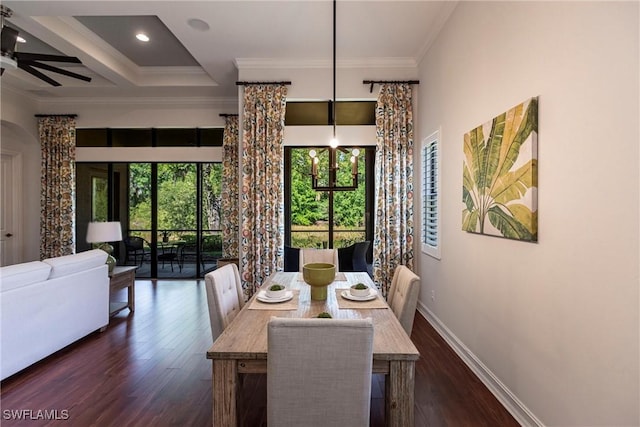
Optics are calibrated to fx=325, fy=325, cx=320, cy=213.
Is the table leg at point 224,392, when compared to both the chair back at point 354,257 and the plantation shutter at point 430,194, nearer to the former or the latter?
the plantation shutter at point 430,194

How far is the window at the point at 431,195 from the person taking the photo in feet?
12.2

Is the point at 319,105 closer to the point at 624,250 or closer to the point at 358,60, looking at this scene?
the point at 358,60

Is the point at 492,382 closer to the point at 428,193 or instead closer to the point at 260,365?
the point at 260,365

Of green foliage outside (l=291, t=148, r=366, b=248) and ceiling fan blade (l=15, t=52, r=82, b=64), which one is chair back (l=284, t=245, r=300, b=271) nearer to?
green foliage outside (l=291, t=148, r=366, b=248)

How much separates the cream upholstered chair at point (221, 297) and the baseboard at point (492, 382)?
2006 millimetres

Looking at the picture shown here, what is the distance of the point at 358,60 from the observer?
14.6 feet

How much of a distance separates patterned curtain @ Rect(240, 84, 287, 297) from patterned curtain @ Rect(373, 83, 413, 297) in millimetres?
1390

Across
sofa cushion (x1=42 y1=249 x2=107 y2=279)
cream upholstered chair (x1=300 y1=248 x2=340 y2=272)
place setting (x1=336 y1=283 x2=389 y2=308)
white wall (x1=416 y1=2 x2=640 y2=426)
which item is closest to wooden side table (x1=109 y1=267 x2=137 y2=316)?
sofa cushion (x1=42 y1=249 x2=107 y2=279)

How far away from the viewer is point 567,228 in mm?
1733

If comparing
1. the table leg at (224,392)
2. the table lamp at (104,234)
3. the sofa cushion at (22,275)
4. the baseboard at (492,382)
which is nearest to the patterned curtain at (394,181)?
the baseboard at (492,382)

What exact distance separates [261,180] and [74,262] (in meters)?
2.29

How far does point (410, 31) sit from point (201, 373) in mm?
4129

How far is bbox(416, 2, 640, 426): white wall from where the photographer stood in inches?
55.3

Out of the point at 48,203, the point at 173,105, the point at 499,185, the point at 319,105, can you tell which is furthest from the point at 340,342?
the point at 48,203
